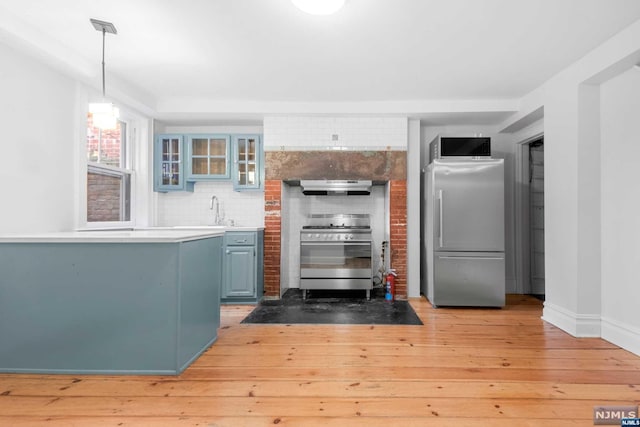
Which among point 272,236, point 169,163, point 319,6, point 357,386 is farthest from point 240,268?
point 319,6

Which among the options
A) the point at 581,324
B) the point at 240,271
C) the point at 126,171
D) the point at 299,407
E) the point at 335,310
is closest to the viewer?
the point at 299,407

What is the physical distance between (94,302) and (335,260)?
2.87m

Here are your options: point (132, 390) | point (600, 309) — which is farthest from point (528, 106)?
point (132, 390)

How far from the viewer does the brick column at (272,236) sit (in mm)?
4539

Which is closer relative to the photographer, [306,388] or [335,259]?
[306,388]

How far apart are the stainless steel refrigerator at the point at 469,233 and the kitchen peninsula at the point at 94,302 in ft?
10.1

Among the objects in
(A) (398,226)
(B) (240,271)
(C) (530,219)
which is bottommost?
(B) (240,271)

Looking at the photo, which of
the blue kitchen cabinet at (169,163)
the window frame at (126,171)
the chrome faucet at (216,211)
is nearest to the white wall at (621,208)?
the chrome faucet at (216,211)

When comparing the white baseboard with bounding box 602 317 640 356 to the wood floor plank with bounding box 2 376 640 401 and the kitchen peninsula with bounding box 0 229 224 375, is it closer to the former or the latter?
the wood floor plank with bounding box 2 376 640 401

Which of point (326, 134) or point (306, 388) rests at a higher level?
point (326, 134)

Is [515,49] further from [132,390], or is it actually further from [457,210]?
[132,390]

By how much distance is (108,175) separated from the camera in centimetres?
419

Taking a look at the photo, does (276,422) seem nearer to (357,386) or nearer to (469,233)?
(357,386)

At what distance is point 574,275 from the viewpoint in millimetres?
3193
